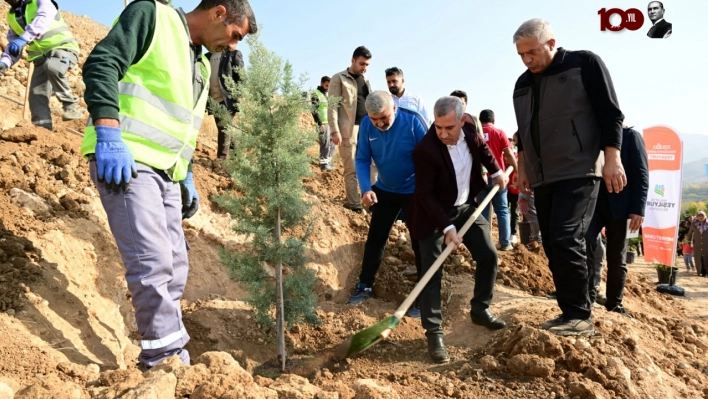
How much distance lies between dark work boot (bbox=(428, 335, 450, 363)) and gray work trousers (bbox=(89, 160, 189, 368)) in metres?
1.74

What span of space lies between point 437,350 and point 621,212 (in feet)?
7.17

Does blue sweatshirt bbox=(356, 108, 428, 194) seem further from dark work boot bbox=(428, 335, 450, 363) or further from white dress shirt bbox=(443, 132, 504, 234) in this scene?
dark work boot bbox=(428, 335, 450, 363)

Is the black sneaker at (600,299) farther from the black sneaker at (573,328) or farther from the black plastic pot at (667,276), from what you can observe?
the black plastic pot at (667,276)

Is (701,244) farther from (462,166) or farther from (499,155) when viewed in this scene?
(462,166)

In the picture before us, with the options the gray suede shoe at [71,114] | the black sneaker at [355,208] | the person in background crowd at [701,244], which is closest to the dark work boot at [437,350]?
the black sneaker at [355,208]

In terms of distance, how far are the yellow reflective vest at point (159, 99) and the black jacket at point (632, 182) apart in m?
3.72

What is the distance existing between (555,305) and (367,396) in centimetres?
261

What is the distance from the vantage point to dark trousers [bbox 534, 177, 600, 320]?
333cm

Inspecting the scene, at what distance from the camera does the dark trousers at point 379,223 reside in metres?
4.68

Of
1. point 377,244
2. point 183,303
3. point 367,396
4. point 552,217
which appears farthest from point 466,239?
point 183,303

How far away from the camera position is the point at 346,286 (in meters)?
5.75

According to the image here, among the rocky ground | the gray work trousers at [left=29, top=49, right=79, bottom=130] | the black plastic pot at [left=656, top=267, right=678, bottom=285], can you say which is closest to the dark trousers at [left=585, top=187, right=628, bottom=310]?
the rocky ground

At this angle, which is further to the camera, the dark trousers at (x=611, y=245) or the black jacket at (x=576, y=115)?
the dark trousers at (x=611, y=245)

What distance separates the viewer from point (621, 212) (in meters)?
4.40
